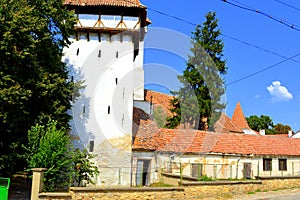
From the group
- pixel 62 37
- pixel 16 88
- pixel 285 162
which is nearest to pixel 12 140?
pixel 16 88

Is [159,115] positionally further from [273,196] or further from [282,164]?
[273,196]

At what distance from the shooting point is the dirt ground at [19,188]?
588 inches

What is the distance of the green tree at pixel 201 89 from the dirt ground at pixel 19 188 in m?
16.1

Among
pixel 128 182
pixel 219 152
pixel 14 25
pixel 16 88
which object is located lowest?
pixel 128 182

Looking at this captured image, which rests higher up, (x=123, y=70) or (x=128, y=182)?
(x=123, y=70)

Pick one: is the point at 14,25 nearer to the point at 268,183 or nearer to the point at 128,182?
the point at 128,182

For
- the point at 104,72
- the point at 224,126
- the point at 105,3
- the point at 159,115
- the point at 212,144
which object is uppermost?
the point at 105,3

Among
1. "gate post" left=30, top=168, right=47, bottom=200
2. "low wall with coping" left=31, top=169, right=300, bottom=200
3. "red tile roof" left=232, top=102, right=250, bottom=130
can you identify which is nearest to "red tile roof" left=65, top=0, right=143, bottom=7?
"low wall with coping" left=31, top=169, right=300, bottom=200

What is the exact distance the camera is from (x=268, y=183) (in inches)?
765

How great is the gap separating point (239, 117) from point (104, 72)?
3184 cm

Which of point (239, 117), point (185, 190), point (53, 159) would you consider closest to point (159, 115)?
point (185, 190)

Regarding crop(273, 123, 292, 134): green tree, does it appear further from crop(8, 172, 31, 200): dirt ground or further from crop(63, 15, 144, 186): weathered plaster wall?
crop(8, 172, 31, 200): dirt ground

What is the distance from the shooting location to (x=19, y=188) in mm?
17547

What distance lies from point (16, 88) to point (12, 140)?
303cm
